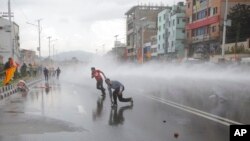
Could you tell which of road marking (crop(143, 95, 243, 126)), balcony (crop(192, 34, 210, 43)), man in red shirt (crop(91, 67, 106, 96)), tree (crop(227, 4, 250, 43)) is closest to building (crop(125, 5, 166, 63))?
balcony (crop(192, 34, 210, 43))

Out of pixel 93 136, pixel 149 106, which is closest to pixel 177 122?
pixel 93 136

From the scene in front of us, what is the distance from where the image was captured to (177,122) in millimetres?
10117

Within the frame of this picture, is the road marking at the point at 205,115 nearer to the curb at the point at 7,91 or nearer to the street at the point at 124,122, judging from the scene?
the street at the point at 124,122

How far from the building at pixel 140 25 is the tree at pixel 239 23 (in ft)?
167

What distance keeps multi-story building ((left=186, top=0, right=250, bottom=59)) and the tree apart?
2.26 m

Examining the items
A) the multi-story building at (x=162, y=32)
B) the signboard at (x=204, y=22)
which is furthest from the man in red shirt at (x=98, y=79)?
the multi-story building at (x=162, y=32)

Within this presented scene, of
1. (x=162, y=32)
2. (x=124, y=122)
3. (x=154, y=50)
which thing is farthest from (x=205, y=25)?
(x=124, y=122)

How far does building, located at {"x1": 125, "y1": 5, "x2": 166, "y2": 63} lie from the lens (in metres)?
103

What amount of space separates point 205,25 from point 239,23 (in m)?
10.6

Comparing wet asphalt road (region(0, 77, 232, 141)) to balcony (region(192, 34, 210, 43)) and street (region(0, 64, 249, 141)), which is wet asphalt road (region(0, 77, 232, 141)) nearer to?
street (region(0, 64, 249, 141))

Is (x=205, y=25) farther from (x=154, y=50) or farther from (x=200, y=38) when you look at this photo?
(x=154, y=50)

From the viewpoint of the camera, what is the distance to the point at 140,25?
102812 millimetres

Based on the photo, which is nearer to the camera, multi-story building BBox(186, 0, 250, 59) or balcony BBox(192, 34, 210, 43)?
multi-story building BBox(186, 0, 250, 59)

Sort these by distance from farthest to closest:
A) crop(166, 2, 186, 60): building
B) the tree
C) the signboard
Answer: crop(166, 2, 186, 60): building, the signboard, the tree
